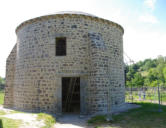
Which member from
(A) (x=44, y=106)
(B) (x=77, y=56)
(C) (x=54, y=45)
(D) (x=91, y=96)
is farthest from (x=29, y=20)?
(D) (x=91, y=96)

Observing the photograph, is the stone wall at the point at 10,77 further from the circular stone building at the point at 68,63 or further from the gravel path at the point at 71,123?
the gravel path at the point at 71,123

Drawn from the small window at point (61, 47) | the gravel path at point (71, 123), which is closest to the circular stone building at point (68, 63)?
A: the small window at point (61, 47)

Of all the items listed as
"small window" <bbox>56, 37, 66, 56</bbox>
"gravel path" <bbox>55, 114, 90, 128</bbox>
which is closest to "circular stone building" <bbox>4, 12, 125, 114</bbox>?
"small window" <bbox>56, 37, 66, 56</bbox>

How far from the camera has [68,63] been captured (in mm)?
8797

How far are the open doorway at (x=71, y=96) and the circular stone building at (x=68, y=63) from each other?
0.08 meters

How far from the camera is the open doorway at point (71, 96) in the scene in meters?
10.2

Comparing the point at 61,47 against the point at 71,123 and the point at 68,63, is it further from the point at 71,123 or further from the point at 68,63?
the point at 71,123

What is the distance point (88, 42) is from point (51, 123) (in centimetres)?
476

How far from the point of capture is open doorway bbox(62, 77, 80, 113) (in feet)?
33.3

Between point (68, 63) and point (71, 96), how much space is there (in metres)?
2.74

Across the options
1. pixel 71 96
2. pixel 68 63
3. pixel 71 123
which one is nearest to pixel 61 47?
pixel 68 63

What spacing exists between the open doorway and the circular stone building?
0.25ft

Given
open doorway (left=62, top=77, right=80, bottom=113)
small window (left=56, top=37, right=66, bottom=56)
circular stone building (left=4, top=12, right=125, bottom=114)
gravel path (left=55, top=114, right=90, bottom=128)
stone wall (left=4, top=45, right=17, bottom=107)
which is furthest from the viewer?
stone wall (left=4, top=45, right=17, bottom=107)

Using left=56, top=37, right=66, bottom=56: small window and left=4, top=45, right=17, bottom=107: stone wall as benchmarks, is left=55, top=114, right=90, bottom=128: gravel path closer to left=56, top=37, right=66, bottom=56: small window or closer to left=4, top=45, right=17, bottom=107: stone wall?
left=56, top=37, right=66, bottom=56: small window
